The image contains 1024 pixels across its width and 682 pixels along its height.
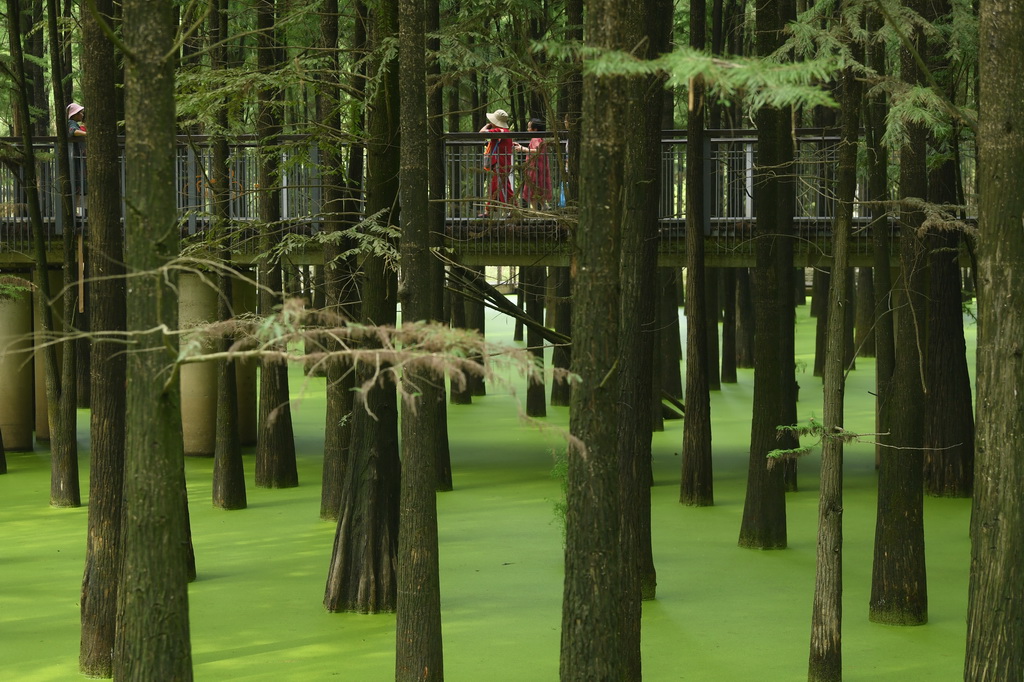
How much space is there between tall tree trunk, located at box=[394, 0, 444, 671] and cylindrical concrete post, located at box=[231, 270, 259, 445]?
1046cm

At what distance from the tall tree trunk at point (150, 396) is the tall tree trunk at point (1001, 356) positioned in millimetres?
4949

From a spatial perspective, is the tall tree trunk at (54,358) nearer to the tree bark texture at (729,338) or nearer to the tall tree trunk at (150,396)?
the tall tree trunk at (150,396)

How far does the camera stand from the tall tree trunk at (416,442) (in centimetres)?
905

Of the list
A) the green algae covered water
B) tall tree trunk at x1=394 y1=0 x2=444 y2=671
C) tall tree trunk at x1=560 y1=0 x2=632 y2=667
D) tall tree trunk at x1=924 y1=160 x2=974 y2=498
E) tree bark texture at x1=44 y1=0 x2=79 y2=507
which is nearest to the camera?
tall tree trunk at x1=560 y1=0 x2=632 y2=667

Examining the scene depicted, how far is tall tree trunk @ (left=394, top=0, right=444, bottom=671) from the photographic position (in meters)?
9.05

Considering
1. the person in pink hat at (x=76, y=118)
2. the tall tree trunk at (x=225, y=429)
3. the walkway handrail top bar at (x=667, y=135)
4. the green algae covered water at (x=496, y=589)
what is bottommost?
the green algae covered water at (x=496, y=589)

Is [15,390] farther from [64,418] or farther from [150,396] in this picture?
[150,396]

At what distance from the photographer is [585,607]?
23.6 feet

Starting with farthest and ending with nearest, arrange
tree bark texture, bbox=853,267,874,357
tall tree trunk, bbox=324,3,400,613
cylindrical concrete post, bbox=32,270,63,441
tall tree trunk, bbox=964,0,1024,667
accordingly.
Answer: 1. tree bark texture, bbox=853,267,874,357
2. cylindrical concrete post, bbox=32,270,63,441
3. tall tree trunk, bbox=324,3,400,613
4. tall tree trunk, bbox=964,0,1024,667

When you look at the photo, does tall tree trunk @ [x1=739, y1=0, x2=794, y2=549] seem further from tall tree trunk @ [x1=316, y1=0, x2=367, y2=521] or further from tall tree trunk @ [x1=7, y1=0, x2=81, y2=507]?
tall tree trunk @ [x1=7, y1=0, x2=81, y2=507]

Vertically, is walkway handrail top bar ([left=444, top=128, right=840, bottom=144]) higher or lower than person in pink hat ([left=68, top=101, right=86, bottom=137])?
lower

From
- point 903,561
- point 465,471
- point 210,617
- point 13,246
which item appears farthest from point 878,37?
point 13,246

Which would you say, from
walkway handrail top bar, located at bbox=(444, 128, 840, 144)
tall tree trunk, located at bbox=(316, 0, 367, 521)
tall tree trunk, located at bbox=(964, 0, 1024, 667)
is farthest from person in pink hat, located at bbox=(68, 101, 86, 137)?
tall tree trunk, located at bbox=(964, 0, 1024, 667)

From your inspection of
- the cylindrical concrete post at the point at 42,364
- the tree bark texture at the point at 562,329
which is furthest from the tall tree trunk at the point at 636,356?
the cylindrical concrete post at the point at 42,364
